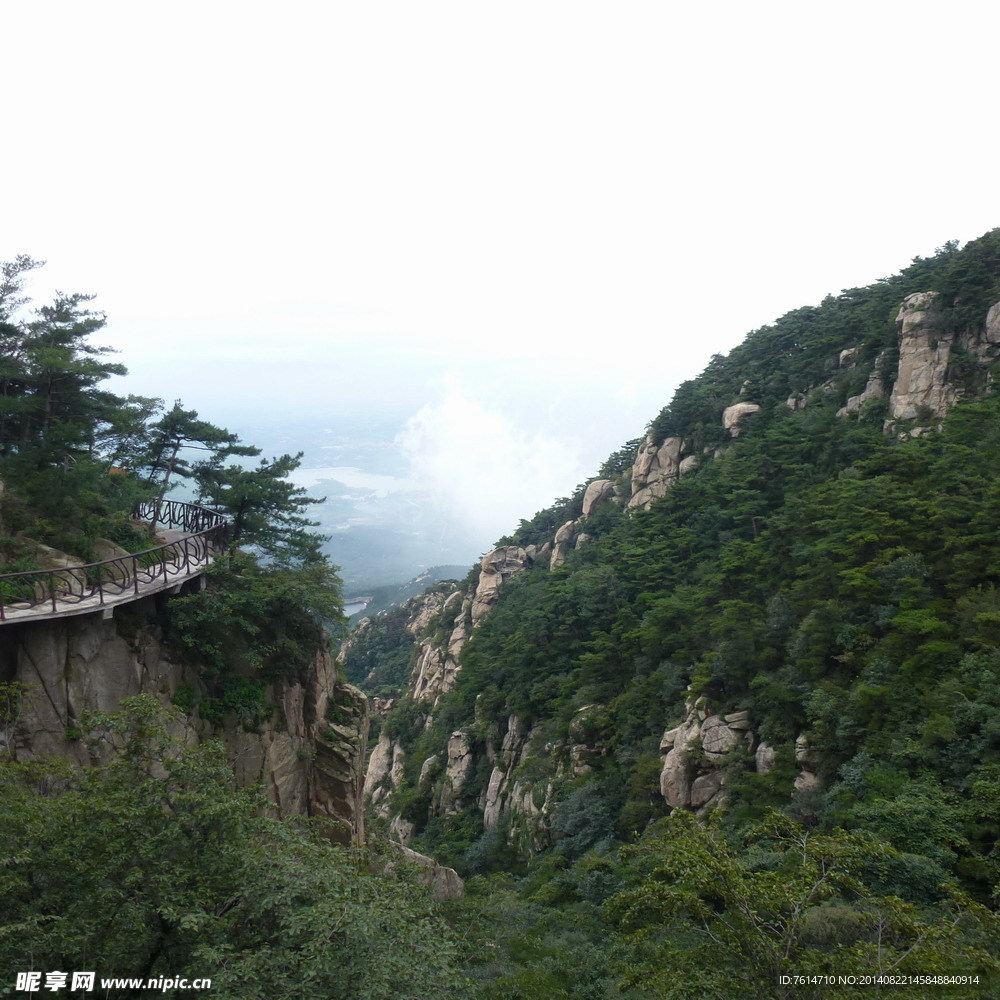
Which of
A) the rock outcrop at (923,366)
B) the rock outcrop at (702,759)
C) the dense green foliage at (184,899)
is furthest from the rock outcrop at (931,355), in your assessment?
the dense green foliage at (184,899)

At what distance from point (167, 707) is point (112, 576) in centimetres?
257

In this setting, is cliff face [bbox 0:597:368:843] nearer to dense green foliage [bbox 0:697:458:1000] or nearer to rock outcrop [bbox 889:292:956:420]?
dense green foliage [bbox 0:697:458:1000]

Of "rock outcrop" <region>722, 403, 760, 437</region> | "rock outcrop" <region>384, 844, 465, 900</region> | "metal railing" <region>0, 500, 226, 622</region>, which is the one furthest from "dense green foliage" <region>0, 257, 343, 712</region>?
"rock outcrop" <region>722, 403, 760, 437</region>

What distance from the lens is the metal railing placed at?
11.0 meters

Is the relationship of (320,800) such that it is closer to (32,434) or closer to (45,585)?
(45,585)

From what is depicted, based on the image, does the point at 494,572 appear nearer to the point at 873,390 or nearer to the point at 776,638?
the point at 873,390

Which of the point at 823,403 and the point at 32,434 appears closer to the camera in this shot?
the point at 32,434

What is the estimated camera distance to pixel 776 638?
19172 mm

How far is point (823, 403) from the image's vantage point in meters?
31.8

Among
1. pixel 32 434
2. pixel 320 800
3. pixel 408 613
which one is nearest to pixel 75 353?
pixel 32 434

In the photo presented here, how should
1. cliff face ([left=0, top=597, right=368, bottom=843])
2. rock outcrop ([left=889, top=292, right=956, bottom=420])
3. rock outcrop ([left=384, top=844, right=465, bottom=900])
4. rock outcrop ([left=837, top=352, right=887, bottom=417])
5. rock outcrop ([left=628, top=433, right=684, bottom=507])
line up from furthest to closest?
rock outcrop ([left=628, top=433, right=684, bottom=507]) < rock outcrop ([left=837, top=352, right=887, bottom=417]) < rock outcrop ([left=889, top=292, right=956, bottom=420]) < rock outcrop ([left=384, top=844, right=465, bottom=900]) < cliff face ([left=0, top=597, right=368, bottom=843])

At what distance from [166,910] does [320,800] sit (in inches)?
445

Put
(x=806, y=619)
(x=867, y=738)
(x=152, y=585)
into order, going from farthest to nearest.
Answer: (x=806, y=619) → (x=867, y=738) → (x=152, y=585)

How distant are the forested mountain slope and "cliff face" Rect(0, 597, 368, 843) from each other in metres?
7.22
